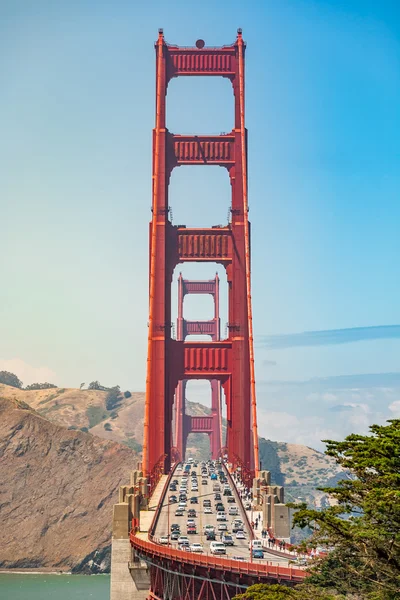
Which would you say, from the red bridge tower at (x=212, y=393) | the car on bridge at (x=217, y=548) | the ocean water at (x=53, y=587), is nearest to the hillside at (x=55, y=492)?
the ocean water at (x=53, y=587)

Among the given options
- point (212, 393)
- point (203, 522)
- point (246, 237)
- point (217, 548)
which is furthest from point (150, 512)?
point (212, 393)

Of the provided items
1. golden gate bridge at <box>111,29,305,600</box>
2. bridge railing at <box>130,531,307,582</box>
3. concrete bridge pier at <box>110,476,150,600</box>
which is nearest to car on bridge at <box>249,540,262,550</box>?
bridge railing at <box>130,531,307,582</box>

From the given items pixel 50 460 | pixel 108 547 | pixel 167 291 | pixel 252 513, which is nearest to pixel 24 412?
pixel 50 460

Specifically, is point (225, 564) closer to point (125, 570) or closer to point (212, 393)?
point (125, 570)

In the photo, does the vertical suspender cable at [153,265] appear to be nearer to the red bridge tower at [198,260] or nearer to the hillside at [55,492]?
the red bridge tower at [198,260]

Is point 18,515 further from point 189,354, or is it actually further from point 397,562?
point 397,562

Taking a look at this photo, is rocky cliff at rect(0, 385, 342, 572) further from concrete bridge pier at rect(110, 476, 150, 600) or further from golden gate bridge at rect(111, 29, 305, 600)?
concrete bridge pier at rect(110, 476, 150, 600)

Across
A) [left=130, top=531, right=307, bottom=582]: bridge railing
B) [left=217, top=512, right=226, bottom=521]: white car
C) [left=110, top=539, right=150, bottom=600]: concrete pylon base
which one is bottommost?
[left=110, top=539, right=150, bottom=600]: concrete pylon base
